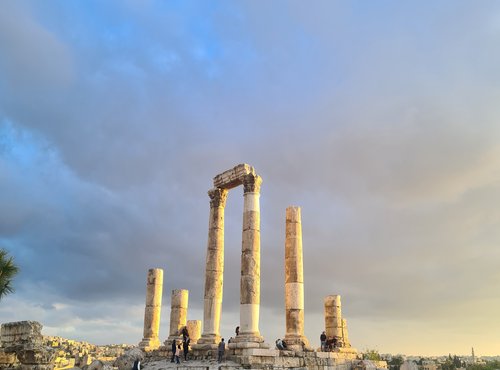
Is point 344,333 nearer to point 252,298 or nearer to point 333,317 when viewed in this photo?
point 333,317

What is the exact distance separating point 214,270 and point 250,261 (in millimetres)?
3026

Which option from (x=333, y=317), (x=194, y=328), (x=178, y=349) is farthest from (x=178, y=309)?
(x=333, y=317)

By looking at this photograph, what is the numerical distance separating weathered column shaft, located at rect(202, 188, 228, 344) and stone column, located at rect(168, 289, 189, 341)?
6073 mm

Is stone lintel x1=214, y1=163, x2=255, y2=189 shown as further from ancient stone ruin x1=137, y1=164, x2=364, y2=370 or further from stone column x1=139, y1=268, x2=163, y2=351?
stone column x1=139, y1=268, x2=163, y2=351

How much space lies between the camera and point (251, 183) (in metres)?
24.7

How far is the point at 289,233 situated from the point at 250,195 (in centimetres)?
322

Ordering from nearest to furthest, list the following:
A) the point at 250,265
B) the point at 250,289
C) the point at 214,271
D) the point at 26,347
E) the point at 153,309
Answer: the point at 26,347 < the point at 250,289 < the point at 250,265 < the point at 214,271 < the point at 153,309

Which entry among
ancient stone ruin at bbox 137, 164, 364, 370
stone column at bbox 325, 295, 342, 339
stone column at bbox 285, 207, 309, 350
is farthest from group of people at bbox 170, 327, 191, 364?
stone column at bbox 325, 295, 342, 339

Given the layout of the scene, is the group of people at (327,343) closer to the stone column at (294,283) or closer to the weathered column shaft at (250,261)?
the stone column at (294,283)

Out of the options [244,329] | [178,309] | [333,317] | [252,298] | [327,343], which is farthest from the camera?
[178,309]

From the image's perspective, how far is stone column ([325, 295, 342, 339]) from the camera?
30.0 meters

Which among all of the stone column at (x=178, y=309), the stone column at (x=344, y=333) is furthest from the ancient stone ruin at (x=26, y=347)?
the stone column at (x=344, y=333)

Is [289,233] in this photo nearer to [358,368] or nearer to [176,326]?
[358,368]

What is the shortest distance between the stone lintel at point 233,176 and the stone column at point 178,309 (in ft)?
29.5
